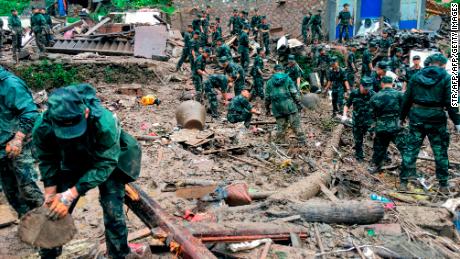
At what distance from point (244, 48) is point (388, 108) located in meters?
8.84

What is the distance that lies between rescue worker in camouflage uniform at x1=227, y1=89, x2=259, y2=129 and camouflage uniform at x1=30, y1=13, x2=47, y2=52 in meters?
8.29

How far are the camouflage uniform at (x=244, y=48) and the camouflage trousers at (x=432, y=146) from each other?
9.62m

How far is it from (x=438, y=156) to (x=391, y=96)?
4.34 ft

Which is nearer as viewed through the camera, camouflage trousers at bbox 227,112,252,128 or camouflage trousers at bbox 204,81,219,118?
camouflage trousers at bbox 227,112,252,128

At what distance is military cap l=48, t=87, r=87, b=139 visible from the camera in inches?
111

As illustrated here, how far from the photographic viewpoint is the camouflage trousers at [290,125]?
796 cm

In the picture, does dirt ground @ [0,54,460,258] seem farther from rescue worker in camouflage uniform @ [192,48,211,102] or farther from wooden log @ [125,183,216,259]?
rescue worker in camouflage uniform @ [192,48,211,102]

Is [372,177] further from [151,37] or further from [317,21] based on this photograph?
[317,21]

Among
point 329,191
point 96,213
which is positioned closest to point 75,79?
point 96,213

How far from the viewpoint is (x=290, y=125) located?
320 inches

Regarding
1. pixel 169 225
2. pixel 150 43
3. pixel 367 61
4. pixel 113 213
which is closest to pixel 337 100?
pixel 367 61

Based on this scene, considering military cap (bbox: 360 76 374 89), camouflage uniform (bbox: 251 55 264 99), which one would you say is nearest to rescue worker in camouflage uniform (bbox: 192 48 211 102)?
camouflage uniform (bbox: 251 55 264 99)

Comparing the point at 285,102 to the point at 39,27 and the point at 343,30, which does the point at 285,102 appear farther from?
the point at 343,30

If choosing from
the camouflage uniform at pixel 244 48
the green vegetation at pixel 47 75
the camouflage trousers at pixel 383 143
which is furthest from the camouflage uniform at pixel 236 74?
the green vegetation at pixel 47 75
